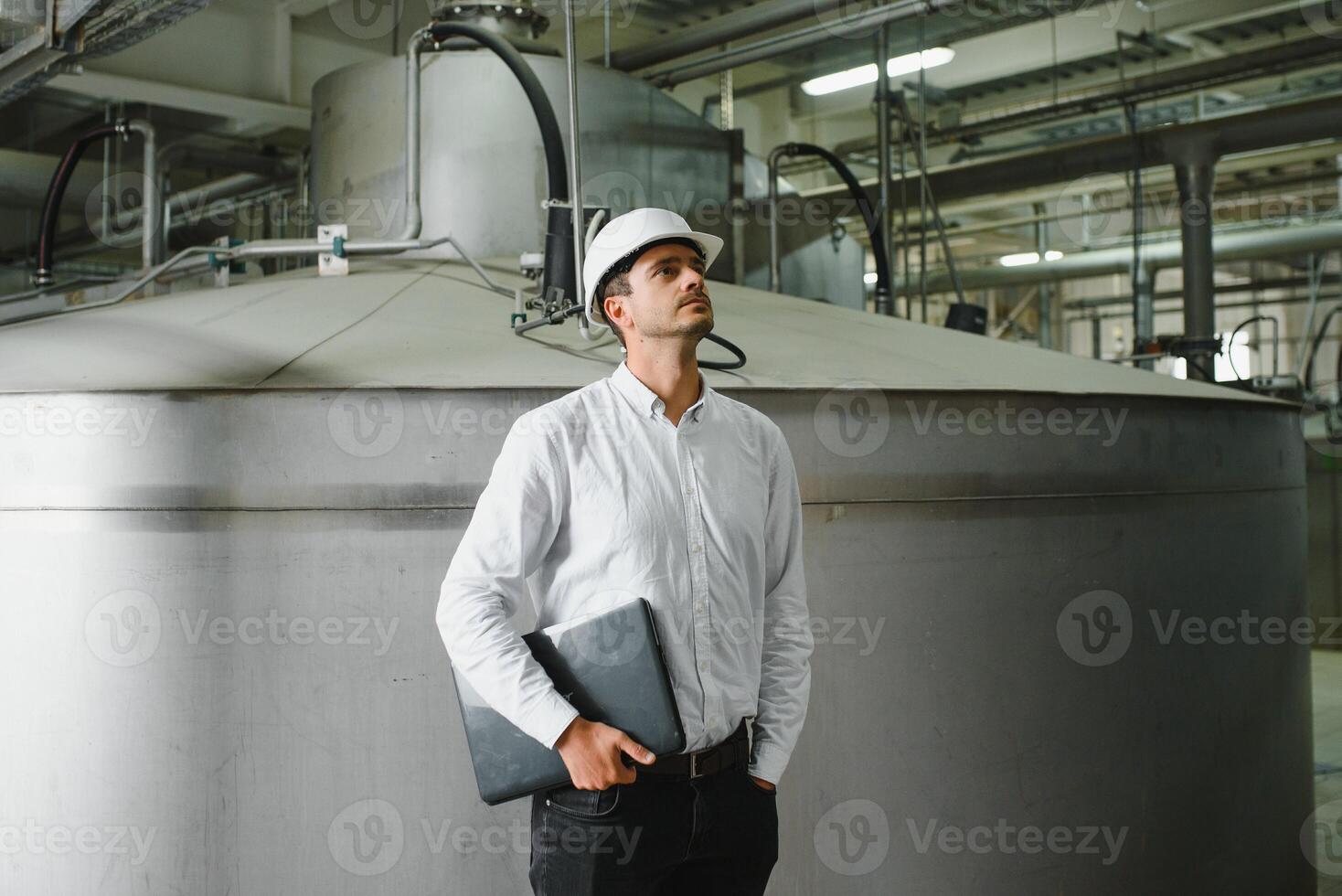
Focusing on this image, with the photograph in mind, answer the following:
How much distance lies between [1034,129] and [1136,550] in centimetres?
584

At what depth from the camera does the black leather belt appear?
1.36 meters

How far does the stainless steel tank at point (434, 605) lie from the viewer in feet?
6.87

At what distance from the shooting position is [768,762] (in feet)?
4.78

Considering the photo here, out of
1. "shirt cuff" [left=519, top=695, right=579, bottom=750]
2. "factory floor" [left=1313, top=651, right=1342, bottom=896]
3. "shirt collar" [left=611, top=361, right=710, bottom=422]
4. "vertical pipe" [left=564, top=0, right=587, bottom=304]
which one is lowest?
"factory floor" [left=1313, top=651, right=1342, bottom=896]

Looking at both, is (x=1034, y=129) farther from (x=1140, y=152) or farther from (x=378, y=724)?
(x=378, y=724)

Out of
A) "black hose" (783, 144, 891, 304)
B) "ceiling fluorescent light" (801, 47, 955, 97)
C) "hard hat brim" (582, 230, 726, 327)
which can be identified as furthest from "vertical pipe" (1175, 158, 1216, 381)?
"hard hat brim" (582, 230, 726, 327)

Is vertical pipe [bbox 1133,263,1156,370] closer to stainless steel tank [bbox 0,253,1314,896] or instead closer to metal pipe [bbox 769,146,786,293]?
metal pipe [bbox 769,146,786,293]

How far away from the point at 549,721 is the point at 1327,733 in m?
4.92

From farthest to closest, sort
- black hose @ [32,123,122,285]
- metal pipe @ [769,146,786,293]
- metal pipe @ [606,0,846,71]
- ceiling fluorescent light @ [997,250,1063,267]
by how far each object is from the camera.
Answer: ceiling fluorescent light @ [997,250,1063,267] → metal pipe @ [606,0,846,71] → metal pipe @ [769,146,786,293] → black hose @ [32,123,122,285]

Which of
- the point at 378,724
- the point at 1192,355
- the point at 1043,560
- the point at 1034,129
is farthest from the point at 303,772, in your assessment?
the point at 1034,129

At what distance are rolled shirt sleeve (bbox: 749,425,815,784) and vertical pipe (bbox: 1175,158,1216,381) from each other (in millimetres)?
4517

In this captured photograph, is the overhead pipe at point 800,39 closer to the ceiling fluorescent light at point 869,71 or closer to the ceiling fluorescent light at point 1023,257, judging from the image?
the ceiling fluorescent light at point 869,71

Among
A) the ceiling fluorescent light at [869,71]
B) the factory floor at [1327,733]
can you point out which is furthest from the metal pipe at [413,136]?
the ceiling fluorescent light at [869,71]

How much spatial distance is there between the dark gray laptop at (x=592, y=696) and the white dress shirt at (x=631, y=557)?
0.16ft
